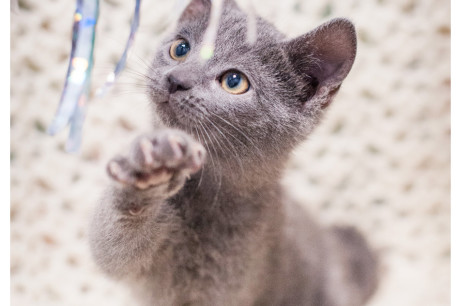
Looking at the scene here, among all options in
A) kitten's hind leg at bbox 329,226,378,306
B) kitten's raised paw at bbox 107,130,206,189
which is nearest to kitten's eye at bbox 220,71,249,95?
kitten's raised paw at bbox 107,130,206,189

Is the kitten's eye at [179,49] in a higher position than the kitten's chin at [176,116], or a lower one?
higher

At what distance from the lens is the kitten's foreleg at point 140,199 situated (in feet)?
1.85

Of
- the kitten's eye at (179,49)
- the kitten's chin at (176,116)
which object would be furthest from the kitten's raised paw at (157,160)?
the kitten's eye at (179,49)

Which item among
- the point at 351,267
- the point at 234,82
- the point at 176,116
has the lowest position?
the point at 176,116

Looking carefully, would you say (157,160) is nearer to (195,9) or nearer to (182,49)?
(182,49)

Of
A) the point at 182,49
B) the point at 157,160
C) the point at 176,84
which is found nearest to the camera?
the point at 157,160

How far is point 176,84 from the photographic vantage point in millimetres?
741

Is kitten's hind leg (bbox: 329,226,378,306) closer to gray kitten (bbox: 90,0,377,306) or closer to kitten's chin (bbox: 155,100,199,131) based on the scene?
gray kitten (bbox: 90,0,377,306)

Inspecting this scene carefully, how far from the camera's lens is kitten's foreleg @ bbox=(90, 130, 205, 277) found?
0.56 meters

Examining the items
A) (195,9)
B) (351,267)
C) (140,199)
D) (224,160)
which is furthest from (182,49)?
(351,267)

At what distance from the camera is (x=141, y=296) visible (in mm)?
918

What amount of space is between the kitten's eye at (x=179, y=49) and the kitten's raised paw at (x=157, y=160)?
1.01 feet

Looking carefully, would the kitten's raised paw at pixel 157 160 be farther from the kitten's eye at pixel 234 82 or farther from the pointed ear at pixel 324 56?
the pointed ear at pixel 324 56

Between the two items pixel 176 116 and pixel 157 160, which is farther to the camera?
pixel 176 116
